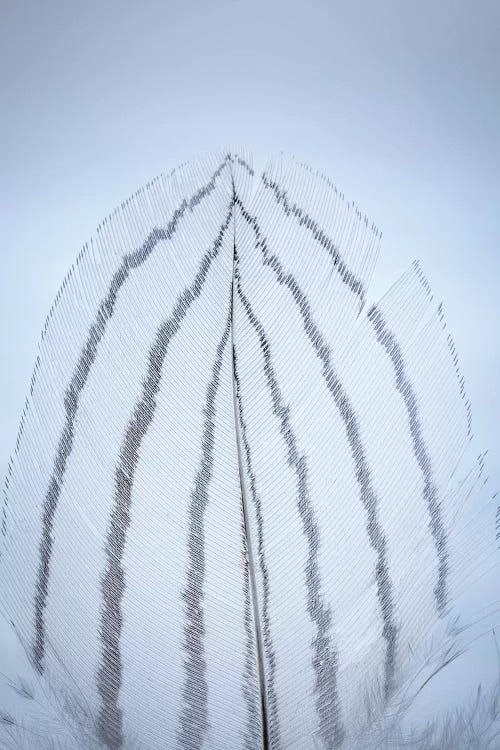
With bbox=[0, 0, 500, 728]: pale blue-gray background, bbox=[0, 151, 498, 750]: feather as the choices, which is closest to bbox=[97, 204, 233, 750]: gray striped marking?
bbox=[0, 151, 498, 750]: feather

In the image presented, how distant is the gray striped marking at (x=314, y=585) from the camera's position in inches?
33.7

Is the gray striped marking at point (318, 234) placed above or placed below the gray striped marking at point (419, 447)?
above

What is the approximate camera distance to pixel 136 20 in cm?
86

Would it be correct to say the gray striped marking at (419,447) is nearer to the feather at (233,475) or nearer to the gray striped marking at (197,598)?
the feather at (233,475)

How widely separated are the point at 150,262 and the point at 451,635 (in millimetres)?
505

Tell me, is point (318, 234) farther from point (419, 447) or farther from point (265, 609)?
point (265, 609)

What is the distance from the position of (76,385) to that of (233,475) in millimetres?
186

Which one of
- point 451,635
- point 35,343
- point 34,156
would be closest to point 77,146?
point 34,156

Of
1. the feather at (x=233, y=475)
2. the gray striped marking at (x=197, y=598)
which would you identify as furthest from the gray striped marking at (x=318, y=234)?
the gray striped marking at (x=197, y=598)

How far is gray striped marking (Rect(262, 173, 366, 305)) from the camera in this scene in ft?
2.88

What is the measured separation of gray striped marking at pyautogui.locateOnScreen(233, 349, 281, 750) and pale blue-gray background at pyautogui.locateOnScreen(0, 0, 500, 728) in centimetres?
20

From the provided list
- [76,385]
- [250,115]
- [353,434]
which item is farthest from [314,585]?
[250,115]

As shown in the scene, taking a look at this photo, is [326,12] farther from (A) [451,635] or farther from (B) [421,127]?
(A) [451,635]

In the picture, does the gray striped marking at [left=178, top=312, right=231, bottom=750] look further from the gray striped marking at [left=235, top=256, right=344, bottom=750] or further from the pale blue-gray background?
the pale blue-gray background
